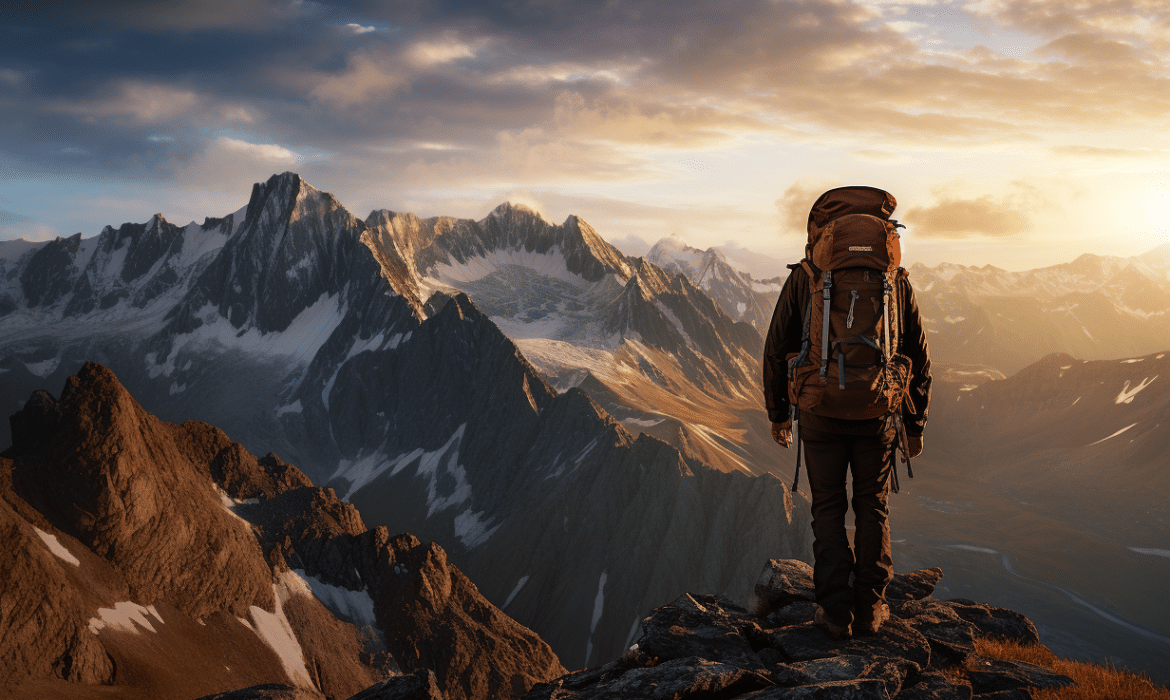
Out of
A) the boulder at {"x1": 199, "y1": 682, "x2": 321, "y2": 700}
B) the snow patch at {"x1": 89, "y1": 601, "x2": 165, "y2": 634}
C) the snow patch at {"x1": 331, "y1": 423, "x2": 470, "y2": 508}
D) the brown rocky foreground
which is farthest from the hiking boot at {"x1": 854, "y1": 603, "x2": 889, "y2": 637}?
the snow patch at {"x1": 331, "y1": 423, "x2": 470, "y2": 508}

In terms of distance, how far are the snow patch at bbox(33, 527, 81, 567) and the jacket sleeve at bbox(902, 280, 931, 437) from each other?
2538 inches

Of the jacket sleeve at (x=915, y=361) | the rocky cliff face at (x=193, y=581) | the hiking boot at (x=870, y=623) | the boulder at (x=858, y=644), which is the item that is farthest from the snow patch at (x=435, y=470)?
the jacket sleeve at (x=915, y=361)

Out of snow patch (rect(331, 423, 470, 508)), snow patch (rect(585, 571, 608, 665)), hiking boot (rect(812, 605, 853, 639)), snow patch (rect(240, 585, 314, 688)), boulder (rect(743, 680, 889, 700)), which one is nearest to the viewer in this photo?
boulder (rect(743, 680, 889, 700))

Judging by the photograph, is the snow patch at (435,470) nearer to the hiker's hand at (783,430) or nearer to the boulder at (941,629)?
the boulder at (941,629)

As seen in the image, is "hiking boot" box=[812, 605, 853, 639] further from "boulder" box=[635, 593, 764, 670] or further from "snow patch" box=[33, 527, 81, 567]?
"snow patch" box=[33, 527, 81, 567]

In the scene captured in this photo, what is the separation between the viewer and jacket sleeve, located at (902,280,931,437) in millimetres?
9656

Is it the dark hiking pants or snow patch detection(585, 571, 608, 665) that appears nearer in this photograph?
the dark hiking pants

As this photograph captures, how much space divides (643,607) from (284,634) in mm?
59007

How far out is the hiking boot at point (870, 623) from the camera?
9.71 m

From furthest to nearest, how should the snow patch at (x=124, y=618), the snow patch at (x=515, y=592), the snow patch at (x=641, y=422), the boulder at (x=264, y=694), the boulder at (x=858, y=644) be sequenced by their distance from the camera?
the snow patch at (x=641, y=422), the snow patch at (x=515, y=592), the snow patch at (x=124, y=618), the boulder at (x=264, y=694), the boulder at (x=858, y=644)

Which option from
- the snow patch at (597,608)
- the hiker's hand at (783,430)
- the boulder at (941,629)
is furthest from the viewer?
the snow patch at (597,608)

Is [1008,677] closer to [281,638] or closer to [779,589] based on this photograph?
[779,589]

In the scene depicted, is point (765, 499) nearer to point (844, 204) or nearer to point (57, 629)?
point (57, 629)

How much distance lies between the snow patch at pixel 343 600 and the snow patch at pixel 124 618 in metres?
21.4
